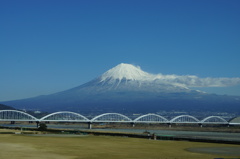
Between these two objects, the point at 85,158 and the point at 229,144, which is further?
the point at 229,144

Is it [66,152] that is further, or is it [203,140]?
[203,140]

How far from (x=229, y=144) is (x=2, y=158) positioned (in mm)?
35536

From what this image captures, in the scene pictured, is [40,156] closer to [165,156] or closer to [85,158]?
[85,158]

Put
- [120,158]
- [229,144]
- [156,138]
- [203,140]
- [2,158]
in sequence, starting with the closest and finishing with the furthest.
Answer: [2,158]
[120,158]
[229,144]
[203,140]
[156,138]

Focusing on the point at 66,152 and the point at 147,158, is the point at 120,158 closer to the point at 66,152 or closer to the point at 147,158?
the point at 147,158

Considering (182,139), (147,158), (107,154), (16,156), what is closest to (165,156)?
(147,158)

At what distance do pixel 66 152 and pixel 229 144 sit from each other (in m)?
27.0

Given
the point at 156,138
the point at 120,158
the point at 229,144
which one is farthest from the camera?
the point at 156,138

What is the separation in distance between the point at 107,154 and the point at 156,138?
1266 inches

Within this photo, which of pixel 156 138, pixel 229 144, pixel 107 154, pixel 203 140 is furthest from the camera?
pixel 156 138

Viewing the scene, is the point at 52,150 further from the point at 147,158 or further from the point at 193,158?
the point at 193,158

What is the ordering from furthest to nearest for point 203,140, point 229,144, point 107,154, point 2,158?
point 203,140 → point 229,144 → point 107,154 → point 2,158

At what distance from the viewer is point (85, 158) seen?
41.2 metres

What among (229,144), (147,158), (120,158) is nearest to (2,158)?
(120,158)
